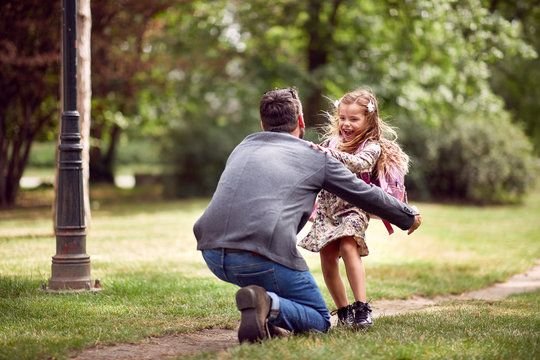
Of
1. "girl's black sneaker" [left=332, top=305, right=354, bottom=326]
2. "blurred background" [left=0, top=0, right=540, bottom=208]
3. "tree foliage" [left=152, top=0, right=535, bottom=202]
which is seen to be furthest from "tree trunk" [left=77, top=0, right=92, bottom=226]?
"tree foliage" [left=152, top=0, right=535, bottom=202]

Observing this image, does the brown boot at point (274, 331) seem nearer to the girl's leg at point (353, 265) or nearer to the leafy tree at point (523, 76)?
the girl's leg at point (353, 265)

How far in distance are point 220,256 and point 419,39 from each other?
13.3 metres

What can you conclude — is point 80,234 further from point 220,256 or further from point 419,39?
point 419,39

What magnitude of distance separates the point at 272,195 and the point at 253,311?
0.68 meters

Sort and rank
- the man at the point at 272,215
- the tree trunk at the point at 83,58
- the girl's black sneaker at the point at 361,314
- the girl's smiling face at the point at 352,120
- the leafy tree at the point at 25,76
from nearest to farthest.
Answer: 1. the man at the point at 272,215
2. the girl's black sneaker at the point at 361,314
3. the girl's smiling face at the point at 352,120
4. the tree trunk at the point at 83,58
5. the leafy tree at the point at 25,76

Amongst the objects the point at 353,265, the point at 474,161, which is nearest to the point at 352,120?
the point at 353,265

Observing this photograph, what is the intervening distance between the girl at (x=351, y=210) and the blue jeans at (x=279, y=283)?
0.44m

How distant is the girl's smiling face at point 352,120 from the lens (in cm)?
483

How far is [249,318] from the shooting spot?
3.89 m

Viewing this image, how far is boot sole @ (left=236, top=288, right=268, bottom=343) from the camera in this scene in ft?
12.5

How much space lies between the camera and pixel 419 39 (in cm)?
1611

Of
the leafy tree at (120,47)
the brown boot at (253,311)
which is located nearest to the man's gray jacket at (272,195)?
the brown boot at (253,311)

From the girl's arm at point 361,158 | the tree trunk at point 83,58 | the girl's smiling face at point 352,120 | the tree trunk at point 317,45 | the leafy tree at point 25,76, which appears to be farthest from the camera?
the tree trunk at point 317,45

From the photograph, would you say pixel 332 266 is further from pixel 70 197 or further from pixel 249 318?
pixel 70 197
